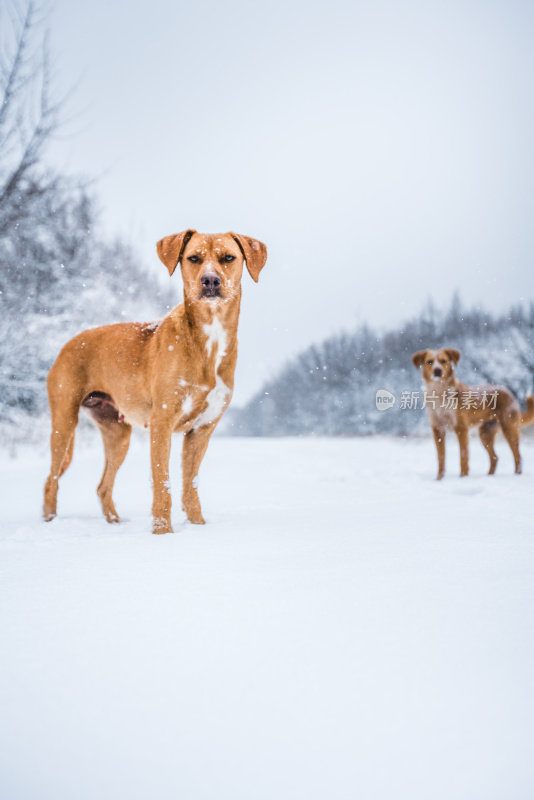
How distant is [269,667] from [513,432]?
5545mm

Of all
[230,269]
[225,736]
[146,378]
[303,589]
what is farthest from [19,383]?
[225,736]

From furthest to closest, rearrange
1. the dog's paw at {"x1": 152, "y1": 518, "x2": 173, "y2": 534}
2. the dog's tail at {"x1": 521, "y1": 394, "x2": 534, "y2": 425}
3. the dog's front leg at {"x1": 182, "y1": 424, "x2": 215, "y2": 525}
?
the dog's tail at {"x1": 521, "y1": 394, "x2": 534, "y2": 425}, the dog's front leg at {"x1": 182, "y1": 424, "x2": 215, "y2": 525}, the dog's paw at {"x1": 152, "y1": 518, "x2": 173, "y2": 534}

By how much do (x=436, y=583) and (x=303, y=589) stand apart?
45 centimetres

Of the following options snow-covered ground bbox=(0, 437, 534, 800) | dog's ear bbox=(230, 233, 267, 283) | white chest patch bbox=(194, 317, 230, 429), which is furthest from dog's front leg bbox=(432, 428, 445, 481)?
dog's ear bbox=(230, 233, 267, 283)

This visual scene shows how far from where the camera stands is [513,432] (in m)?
6.02

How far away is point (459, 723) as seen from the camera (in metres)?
1.03

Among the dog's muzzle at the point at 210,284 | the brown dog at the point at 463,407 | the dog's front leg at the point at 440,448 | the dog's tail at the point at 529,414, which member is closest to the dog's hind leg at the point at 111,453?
the dog's muzzle at the point at 210,284

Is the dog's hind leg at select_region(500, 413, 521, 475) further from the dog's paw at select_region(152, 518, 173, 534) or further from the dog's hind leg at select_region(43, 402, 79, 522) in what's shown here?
the dog's hind leg at select_region(43, 402, 79, 522)

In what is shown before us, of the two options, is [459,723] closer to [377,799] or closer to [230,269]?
[377,799]

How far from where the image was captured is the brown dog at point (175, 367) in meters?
2.79

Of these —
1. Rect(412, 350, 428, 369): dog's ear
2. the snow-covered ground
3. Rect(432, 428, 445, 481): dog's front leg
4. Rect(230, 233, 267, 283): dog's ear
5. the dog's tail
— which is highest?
Rect(230, 233, 267, 283): dog's ear

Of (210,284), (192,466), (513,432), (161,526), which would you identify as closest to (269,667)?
(161,526)

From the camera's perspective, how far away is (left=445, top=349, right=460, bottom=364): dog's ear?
19.5 ft

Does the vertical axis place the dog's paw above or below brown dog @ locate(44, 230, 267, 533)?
below
